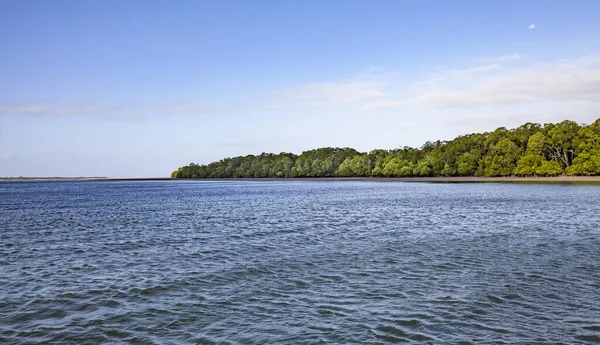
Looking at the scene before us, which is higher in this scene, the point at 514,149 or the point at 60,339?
the point at 514,149

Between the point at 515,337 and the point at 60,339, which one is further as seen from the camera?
the point at 60,339

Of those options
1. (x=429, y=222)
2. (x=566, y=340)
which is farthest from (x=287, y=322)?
(x=429, y=222)

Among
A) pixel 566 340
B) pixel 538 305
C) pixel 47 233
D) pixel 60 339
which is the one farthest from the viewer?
pixel 47 233

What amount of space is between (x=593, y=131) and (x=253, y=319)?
533ft

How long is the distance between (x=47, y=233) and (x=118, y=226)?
655cm

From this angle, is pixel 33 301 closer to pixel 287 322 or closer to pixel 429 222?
pixel 287 322

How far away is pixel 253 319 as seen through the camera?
13.8 meters

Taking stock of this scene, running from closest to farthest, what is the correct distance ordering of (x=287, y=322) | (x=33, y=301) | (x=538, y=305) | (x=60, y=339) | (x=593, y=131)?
(x=60, y=339) → (x=287, y=322) → (x=538, y=305) → (x=33, y=301) → (x=593, y=131)

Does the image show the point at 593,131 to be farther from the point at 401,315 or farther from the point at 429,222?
the point at 401,315

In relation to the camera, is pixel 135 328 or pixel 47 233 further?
pixel 47 233

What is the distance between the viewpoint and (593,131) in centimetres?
14225

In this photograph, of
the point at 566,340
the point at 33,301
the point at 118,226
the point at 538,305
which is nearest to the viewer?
the point at 566,340

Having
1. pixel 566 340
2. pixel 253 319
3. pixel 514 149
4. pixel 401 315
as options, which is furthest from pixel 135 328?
pixel 514 149

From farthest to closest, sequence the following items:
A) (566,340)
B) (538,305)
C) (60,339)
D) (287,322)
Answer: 1. (538,305)
2. (287,322)
3. (60,339)
4. (566,340)
